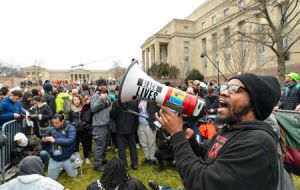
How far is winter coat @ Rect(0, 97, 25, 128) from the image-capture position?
6484 millimetres

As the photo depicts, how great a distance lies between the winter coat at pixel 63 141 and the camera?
5715mm

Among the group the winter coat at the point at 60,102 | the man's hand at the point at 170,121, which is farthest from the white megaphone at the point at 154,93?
the winter coat at the point at 60,102

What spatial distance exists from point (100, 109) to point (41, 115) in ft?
6.70

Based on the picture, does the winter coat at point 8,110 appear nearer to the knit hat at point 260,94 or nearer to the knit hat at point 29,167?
the knit hat at point 29,167

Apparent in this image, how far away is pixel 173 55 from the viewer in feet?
199

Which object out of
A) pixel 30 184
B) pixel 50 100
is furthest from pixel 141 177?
pixel 50 100

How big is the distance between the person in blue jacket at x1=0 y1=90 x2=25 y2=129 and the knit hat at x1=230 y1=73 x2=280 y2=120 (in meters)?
6.38

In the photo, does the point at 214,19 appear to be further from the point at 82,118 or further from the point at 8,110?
the point at 8,110

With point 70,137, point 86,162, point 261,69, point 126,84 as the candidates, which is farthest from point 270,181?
point 261,69

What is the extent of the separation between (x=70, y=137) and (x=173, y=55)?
185 feet

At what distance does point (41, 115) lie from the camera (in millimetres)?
7055

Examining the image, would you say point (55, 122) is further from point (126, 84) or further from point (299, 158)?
point (299, 158)

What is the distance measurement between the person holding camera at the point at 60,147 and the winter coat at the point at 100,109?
26.0 inches

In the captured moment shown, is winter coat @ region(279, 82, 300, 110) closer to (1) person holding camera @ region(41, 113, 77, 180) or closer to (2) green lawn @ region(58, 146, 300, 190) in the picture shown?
(2) green lawn @ region(58, 146, 300, 190)
